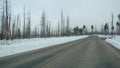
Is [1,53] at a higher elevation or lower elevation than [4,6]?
lower

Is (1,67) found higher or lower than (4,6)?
lower

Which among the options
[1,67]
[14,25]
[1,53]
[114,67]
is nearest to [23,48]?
[1,53]

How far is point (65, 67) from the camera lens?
10.0 metres

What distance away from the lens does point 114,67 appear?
406 inches

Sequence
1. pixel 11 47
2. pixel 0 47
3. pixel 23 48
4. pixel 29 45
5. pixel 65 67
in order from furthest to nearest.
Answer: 1. pixel 29 45
2. pixel 23 48
3. pixel 11 47
4. pixel 0 47
5. pixel 65 67

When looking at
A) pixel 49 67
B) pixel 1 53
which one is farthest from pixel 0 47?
pixel 49 67

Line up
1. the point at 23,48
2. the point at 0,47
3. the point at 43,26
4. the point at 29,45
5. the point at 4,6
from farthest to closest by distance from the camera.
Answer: the point at 43,26, the point at 4,6, the point at 29,45, the point at 23,48, the point at 0,47

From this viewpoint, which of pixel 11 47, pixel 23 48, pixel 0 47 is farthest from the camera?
pixel 23 48


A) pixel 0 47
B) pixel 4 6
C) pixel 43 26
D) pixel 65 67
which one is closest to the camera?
pixel 65 67

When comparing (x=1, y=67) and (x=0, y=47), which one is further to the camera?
(x=0, y=47)

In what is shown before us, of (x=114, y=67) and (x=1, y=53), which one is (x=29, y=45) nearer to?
(x=1, y=53)

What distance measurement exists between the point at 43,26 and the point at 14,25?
52.1 ft

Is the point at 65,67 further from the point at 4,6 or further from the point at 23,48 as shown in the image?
the point at 4,6

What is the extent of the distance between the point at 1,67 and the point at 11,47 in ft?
27.9
